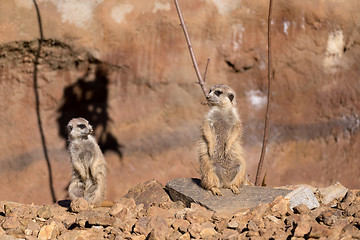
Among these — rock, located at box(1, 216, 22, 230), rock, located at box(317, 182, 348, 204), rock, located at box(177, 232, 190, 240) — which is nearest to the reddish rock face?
rock, located at box(317, 182, 348, 204)

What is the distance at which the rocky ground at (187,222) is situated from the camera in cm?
245

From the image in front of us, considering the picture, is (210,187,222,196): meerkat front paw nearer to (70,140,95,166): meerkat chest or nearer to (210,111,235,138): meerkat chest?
(210,111,235,138): meerkat chest

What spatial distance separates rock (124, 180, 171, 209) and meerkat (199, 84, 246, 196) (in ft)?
1.01

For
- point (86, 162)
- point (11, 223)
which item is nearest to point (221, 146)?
point (86, 162)

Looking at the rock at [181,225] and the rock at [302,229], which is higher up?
the rock at [302,229]

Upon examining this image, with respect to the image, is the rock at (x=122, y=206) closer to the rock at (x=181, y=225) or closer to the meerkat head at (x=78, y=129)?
the rock at (x=181, y=225)

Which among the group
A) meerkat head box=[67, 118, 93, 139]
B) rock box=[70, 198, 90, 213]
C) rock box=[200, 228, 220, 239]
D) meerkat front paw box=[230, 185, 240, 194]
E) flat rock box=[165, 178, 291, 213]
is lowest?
rock box=[70, 198, 90, 213]

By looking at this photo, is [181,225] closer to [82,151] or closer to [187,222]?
[187,222]

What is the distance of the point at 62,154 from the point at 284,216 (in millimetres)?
3518

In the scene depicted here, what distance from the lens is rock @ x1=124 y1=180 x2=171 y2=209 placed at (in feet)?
11.2

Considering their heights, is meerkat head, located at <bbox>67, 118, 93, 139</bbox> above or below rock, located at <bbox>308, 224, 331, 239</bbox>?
above

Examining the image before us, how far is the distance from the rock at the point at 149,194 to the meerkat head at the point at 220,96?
71 cm

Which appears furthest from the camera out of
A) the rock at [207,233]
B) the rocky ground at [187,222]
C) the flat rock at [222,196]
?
the flat rock at [222,196]

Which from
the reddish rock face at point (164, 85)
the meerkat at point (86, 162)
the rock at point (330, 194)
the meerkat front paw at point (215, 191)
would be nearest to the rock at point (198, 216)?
the meerkat front paw at point (215, 191)
